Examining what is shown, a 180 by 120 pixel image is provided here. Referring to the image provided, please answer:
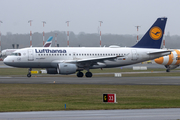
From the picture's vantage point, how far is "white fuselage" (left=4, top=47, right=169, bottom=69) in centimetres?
4425

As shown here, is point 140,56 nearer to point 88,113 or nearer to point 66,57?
point 66,57

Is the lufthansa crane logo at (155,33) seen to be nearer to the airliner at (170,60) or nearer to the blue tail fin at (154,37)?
the blue tail fin at (154,37)

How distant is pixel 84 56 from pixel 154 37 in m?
11.7

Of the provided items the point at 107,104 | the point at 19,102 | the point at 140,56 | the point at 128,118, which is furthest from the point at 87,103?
the point at 140,56

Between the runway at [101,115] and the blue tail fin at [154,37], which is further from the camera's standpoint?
the blue tail fin at [154,37]

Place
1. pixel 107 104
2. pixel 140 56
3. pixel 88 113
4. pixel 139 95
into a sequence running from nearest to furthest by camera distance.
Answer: pixel 88 113, pixel 107 104, pixel 139 95, pixel 140 56

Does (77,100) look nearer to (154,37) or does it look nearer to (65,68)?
(65,68)

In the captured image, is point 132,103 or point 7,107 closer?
point 7,107

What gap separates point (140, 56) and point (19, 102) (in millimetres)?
28902

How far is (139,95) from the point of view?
25703mm

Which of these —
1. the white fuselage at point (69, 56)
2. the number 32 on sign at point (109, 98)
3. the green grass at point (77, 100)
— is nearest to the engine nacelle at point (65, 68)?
the white fuselage at point (69, 56)

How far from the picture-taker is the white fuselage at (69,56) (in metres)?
44.2

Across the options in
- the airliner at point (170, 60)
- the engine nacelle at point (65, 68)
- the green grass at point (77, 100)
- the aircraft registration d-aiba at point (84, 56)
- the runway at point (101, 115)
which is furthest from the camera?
the airliner at point (170, 60)

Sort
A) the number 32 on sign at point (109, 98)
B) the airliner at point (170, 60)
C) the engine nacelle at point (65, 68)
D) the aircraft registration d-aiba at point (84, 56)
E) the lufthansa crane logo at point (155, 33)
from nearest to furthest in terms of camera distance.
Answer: the number 32 on sign at point (109, 98)
the engine nacelle at point (65, 68)
the aircraft registration d-aiba at point (84, 56)
the lufthansa crane logo at point (155, 33)
the airliner at point (170, 60)
